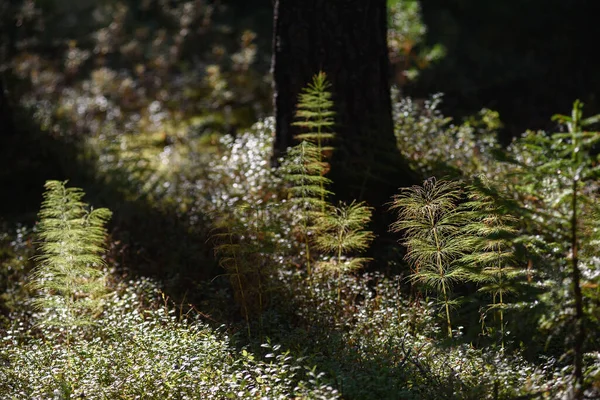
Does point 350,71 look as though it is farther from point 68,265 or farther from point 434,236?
point 68,265

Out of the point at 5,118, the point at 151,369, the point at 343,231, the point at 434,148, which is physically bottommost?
the point at 151,369

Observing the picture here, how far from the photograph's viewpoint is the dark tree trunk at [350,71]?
5910mm

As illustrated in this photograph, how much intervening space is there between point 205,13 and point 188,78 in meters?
2.06

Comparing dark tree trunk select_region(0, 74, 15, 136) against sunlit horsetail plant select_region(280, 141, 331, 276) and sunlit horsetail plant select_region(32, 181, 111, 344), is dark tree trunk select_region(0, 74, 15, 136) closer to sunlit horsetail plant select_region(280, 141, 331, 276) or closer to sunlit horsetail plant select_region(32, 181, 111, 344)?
sunlit horsetail plant select_region(32, 181, 111, 344)

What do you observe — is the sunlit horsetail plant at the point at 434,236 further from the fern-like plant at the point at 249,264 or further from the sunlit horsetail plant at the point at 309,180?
the fern-like plant at the point at 249,264

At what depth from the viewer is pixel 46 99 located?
11.5 metres

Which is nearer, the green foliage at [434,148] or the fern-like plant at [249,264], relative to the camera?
the fern-like plant at [249,264]

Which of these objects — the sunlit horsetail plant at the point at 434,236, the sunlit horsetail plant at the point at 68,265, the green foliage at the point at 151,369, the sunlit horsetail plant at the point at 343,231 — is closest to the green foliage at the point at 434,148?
the sunlit horsetail plant at the point at 343,231

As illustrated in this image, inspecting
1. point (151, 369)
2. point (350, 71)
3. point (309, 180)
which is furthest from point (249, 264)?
point (350, 71)

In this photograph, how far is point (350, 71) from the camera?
598 centimetres

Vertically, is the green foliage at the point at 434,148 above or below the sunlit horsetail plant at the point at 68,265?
above

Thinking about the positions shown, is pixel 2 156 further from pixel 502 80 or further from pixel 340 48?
pixel 502 80

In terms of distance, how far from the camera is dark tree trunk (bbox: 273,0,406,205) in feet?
19.4

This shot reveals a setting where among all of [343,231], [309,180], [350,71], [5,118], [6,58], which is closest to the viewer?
[343,231]
